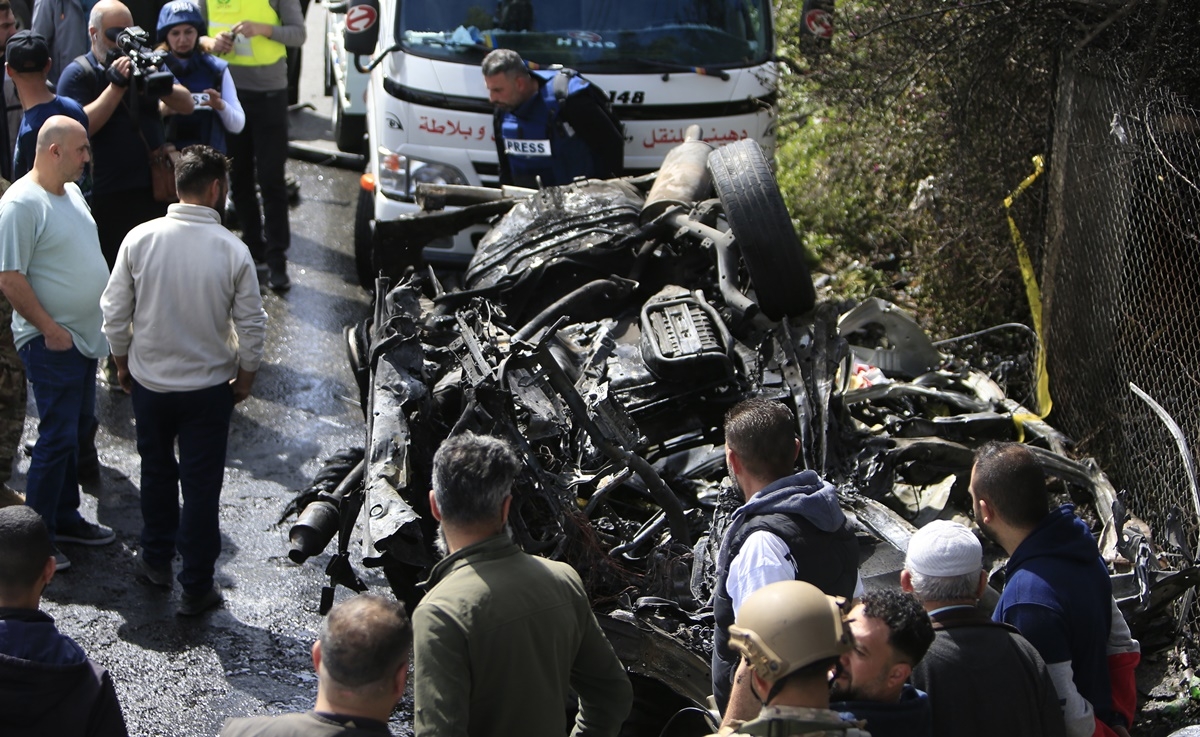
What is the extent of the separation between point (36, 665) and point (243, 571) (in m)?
2.64

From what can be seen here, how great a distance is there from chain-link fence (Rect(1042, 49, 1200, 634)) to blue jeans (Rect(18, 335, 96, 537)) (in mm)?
4480

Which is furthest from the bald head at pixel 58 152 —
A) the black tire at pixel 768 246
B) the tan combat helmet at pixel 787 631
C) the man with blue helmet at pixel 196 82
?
the tan combat helmet at pixel 787 631

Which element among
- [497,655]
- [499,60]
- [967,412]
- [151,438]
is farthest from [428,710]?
[499,60]

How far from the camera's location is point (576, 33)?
749cm

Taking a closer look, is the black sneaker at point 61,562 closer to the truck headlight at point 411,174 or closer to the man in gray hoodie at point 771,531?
the truck headlight at point 411,174

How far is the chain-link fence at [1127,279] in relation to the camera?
5.45 meters

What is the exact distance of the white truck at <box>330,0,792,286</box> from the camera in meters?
7.22

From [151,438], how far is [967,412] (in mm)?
3667

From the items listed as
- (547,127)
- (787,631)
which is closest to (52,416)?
(547,127)

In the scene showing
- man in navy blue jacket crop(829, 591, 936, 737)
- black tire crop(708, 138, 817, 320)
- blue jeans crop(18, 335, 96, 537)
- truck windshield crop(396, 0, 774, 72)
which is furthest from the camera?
truck windshield crop(396, 0, 774, 72)

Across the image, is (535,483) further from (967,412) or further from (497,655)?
(967,412)

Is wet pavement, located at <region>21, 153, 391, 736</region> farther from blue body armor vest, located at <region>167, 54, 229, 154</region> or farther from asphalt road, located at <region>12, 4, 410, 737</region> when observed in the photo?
blue body armor vest, located at <region>167, 54, 229, 154</region>

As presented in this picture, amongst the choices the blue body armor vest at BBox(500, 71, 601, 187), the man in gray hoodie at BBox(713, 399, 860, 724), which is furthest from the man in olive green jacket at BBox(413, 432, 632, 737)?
the blue body armor vest at BBox(500, 71, 601, 187)

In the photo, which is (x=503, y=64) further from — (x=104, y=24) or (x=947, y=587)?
(x=947, y=587)
